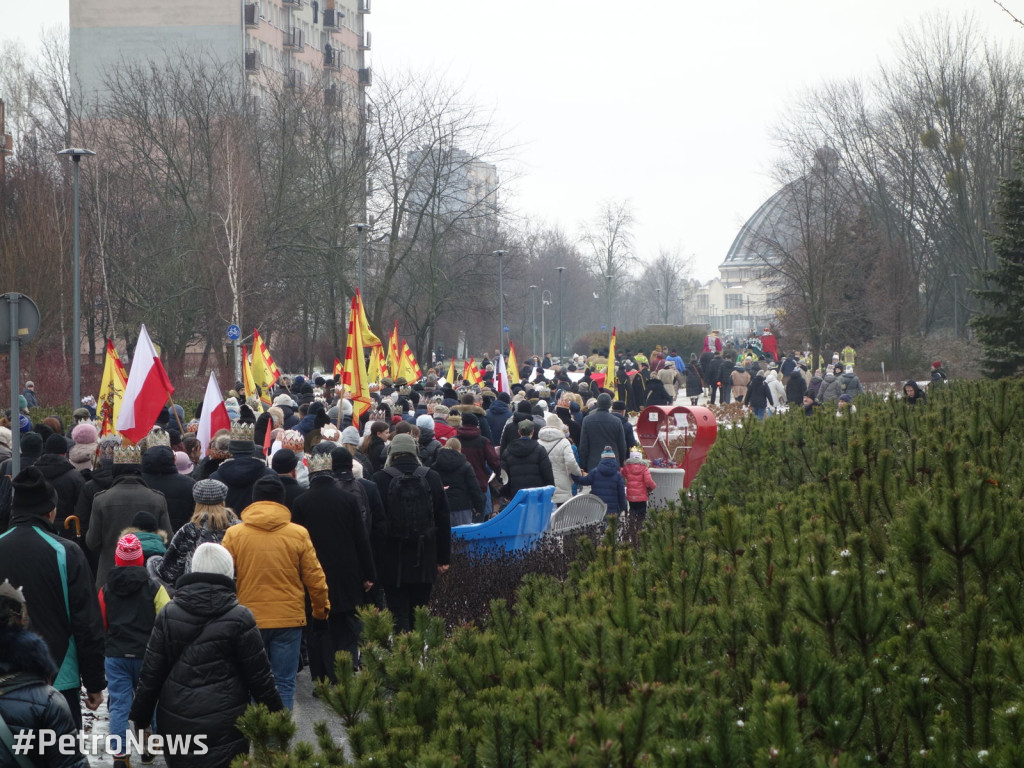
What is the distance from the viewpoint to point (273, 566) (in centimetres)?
709

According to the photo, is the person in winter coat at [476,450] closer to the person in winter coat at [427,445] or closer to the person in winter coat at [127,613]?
the person in winter coat at [427,445]

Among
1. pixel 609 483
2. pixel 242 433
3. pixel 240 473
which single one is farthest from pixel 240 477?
pixel 609 483

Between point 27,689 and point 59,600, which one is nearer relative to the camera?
point 27,689

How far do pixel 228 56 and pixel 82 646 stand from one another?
6786 centimetres

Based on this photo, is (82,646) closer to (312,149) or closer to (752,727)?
(752,727)

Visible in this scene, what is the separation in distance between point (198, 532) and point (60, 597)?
106 centimetres

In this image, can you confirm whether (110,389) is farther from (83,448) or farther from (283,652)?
(283,652)

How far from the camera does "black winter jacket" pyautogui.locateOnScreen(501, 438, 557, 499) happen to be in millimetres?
13633

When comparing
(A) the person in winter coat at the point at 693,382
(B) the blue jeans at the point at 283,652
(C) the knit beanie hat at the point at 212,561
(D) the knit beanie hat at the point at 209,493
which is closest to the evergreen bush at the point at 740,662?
(C) the knit beanie hat at the point at 212,561

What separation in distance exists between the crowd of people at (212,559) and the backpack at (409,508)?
1 cm

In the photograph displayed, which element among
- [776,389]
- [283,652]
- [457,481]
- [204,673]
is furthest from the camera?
[776,389]

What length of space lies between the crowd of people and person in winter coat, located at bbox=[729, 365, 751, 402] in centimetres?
2088

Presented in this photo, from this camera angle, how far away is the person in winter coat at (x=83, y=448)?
419 inches

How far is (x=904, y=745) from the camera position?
336 cm
